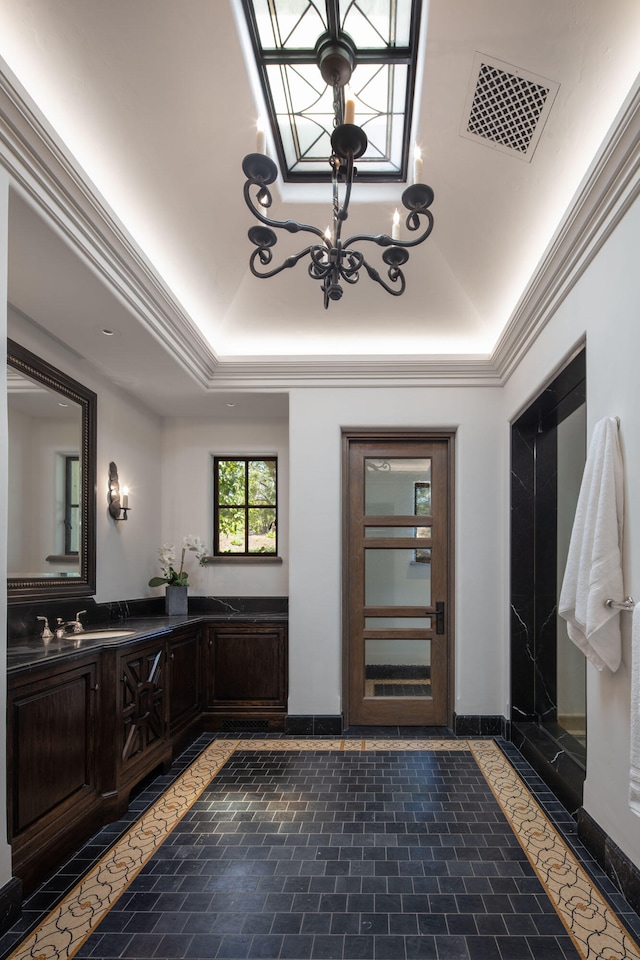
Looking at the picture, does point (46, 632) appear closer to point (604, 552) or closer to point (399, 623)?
point (399, 623)

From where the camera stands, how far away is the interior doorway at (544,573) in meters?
3.93

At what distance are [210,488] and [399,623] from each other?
2021 millimetres

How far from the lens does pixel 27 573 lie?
3.34 meters

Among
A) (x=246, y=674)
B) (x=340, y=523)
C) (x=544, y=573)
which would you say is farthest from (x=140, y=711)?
(x=544, y=573)

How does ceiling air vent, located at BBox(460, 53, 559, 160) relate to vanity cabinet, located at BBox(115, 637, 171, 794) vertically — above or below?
above

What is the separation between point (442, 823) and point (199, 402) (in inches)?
136

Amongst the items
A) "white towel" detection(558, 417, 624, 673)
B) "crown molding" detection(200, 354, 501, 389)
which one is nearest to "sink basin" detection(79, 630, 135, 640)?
"crown molding" detection(200, 354, 501, 389)

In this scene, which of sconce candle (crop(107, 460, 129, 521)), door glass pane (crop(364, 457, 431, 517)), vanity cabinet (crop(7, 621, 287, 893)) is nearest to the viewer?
vanity cabinet (crop(7, 621, 287, 893))

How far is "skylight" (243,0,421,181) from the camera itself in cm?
273

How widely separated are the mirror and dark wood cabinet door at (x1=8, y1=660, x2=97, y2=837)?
2.28 ft

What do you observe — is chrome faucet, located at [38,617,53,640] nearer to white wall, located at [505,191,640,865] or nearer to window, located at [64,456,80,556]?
window, located at [64,456,80,556]

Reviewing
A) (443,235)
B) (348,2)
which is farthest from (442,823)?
(348,2)

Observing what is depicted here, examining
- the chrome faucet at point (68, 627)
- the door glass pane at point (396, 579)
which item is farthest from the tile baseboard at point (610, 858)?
the chrome faucet at point (68, 627)

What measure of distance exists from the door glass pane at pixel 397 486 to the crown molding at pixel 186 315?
0.62 m
